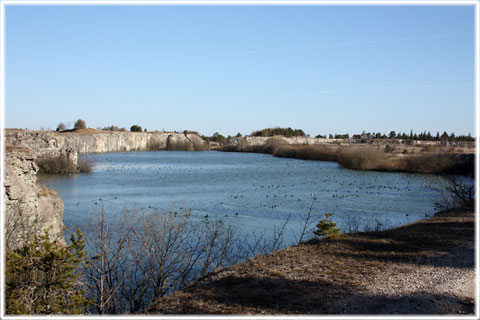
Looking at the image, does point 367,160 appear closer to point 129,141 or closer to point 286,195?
point 286,195

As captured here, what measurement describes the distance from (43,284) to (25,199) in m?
6.11

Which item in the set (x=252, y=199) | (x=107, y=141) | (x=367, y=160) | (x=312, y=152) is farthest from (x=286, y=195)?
(x=107, y=141)

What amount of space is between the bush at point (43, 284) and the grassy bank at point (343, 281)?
1270mm

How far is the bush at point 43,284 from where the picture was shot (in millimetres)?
6605

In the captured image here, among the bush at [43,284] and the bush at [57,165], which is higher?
the bush at [57,165]

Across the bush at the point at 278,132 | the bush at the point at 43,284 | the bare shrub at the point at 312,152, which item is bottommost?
the bush at the point at 43,284

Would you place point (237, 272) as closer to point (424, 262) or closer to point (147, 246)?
point (147, 246)

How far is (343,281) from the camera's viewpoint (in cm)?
809

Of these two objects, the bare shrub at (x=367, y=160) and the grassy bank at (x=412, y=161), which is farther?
the bare shrub at (x=367, y=160)

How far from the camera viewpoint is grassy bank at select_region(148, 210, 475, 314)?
679 centimetres

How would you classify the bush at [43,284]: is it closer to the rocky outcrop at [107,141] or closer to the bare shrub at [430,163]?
the rocky outcrop at [107,141]

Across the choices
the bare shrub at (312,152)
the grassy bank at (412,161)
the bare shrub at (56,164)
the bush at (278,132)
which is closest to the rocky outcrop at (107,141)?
the bare shrub at (56,164)

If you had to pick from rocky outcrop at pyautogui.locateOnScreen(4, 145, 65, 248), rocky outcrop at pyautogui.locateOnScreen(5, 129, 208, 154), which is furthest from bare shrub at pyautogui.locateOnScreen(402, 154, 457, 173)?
rocky outcrop at pyautogui.locateOnScreen(4, 145, 65, 248)

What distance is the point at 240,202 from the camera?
2109 cm
